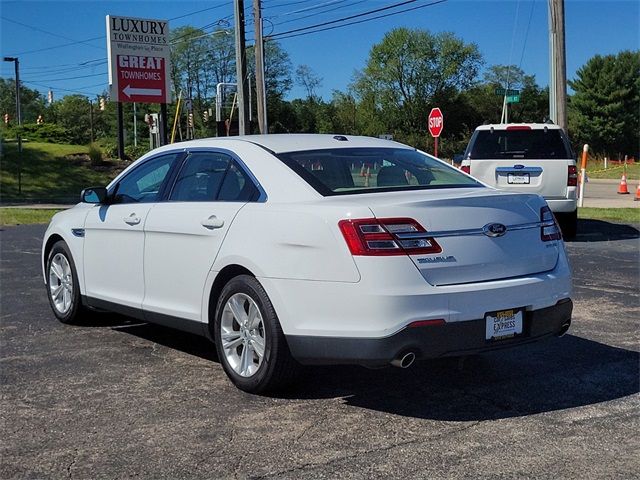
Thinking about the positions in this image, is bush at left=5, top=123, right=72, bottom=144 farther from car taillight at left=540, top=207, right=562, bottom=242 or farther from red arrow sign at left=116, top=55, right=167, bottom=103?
car taillight at left=540, top=207, right=562, bottom=242

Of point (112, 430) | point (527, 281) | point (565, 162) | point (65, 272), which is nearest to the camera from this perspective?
point (112, 430)

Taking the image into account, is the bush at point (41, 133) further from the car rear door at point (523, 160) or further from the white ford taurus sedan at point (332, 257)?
the white ford taurus sedan at point (332, 257)

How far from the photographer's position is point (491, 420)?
427cm

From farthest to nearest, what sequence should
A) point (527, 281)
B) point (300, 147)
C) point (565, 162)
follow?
1. point (565, 162)
2. point (300, 147)
3. point (527, 281)

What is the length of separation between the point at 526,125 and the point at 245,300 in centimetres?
924

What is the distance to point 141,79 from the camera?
1031 inches

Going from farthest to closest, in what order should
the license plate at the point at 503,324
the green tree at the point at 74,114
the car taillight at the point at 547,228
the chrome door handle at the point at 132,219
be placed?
the green tree at the point at 74,114, the chrome door handle at the point at 132,219, the car taillight at the point at 547,228, the license plate at the point at 503,324

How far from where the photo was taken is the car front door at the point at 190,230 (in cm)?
504

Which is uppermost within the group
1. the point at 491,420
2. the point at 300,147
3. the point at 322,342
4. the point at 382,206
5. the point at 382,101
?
the point at 382,101

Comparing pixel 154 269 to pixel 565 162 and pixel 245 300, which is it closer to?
pixel 245 300

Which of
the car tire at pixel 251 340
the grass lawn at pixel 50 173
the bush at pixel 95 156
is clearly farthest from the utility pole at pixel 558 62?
the bush at pixel 95 156

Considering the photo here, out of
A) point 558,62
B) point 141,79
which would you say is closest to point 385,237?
point 558,62

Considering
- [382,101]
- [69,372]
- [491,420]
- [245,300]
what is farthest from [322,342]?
[382,101]

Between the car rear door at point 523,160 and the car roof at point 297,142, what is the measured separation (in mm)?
7277
